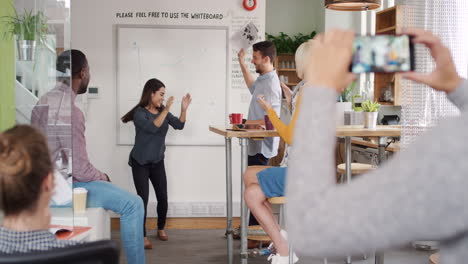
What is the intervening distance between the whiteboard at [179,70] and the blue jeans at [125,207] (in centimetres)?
250

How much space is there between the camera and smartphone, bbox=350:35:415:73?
0.81 meters

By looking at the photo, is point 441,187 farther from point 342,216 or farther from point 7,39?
point 7,39

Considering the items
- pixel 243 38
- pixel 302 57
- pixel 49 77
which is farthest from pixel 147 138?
pixel 49 77

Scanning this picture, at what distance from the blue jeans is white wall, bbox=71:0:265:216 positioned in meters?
2.45

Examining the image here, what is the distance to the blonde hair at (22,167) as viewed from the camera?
1.37m

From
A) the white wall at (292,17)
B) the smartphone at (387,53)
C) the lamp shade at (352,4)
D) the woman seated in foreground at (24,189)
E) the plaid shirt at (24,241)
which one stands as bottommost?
the plaid shirt at (24,241)

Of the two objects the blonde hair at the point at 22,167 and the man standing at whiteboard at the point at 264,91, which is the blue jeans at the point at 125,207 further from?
the blonde hair at the point at 22,167

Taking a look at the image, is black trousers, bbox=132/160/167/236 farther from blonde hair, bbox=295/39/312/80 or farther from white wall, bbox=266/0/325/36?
white wall, bbox=266/0/325/36

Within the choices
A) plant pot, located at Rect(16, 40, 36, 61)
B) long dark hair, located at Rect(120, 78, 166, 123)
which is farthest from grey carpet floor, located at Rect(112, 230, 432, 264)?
plant pot, located at Rect(16, 40, 36, 61)

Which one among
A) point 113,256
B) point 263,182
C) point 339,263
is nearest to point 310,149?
point 113,256

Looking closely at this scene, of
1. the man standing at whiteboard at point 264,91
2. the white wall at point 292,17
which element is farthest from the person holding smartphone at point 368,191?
the white wall at point 292,17

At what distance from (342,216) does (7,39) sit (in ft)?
7.48

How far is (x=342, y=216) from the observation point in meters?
0.62

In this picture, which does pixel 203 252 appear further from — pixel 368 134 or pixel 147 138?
pixel 368 134
